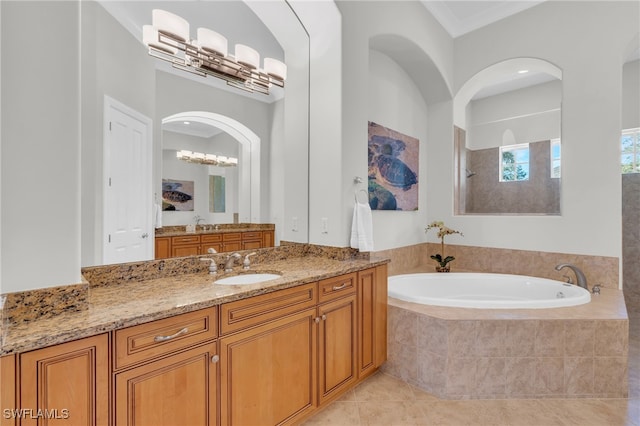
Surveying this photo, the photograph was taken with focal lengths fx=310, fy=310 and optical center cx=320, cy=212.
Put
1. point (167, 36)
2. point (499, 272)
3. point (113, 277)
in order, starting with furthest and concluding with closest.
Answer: point (499, 272) → point (167, 36) → point (113, 277)

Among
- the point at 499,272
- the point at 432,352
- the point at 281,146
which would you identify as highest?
the point at 281,146

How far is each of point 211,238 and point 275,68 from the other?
1381 mm

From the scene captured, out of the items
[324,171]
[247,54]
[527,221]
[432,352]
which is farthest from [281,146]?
[527,221]

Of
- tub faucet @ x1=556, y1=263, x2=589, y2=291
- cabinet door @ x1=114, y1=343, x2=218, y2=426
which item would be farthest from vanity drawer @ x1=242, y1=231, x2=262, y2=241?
tub faucet @ x1=556, y1=263, x2=589, y2=291

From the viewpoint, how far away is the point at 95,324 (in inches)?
39.2

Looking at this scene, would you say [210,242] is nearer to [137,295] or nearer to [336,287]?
[137,295]

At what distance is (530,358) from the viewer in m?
2.06

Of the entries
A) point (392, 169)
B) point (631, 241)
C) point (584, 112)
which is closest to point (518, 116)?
point (584, 112)

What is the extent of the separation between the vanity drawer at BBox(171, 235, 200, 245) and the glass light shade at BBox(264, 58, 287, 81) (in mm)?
1346

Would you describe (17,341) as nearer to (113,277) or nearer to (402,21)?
(113,277)

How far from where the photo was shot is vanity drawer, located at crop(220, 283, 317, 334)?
137cm

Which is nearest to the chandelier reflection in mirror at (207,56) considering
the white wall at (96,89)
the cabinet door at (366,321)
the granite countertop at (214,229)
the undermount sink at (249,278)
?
the white wall at (96,89)

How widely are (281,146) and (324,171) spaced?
0.39m

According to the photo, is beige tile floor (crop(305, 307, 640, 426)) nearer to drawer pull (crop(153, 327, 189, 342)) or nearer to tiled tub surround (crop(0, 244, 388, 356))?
tiled tub surround (crop(0, 244, 388, 356))
